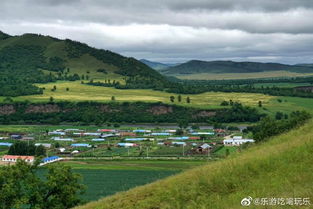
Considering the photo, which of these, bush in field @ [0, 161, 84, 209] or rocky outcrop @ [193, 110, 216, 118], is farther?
rocky outcrop @ [193, 110, 216, 118]

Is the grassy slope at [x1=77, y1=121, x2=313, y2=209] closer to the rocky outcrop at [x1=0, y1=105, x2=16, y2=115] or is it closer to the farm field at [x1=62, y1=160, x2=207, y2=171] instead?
the farm field at [x1=62, y1=160, x2=207, y2=171]

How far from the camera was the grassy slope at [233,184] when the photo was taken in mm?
17609

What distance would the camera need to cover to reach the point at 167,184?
21.2m

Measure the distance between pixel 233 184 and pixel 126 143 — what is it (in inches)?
4233

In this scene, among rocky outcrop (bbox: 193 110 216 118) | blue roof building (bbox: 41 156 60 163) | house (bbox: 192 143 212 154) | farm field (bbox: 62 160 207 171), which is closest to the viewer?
farm field (bbox: 62 160 207 171)

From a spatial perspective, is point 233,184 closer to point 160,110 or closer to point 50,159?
point 50,159

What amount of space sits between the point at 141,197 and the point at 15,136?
429 feet

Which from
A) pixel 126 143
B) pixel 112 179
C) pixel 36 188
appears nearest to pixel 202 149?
pixel 126 143

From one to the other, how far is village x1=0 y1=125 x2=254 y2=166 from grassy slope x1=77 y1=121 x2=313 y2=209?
7019 centimetres

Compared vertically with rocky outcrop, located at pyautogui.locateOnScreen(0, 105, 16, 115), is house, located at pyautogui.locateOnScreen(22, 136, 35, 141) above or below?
below

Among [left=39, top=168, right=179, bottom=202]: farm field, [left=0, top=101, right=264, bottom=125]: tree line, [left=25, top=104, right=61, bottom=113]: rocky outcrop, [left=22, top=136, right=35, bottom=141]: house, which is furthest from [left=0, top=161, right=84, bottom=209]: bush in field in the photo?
[left=25, top=104, right=61, bottom=113]: rocky outcrop

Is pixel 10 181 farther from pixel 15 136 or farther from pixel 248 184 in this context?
pixel 15 136

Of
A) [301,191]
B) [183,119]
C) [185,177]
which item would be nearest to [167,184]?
[185,177]

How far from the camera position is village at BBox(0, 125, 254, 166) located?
10675cm
